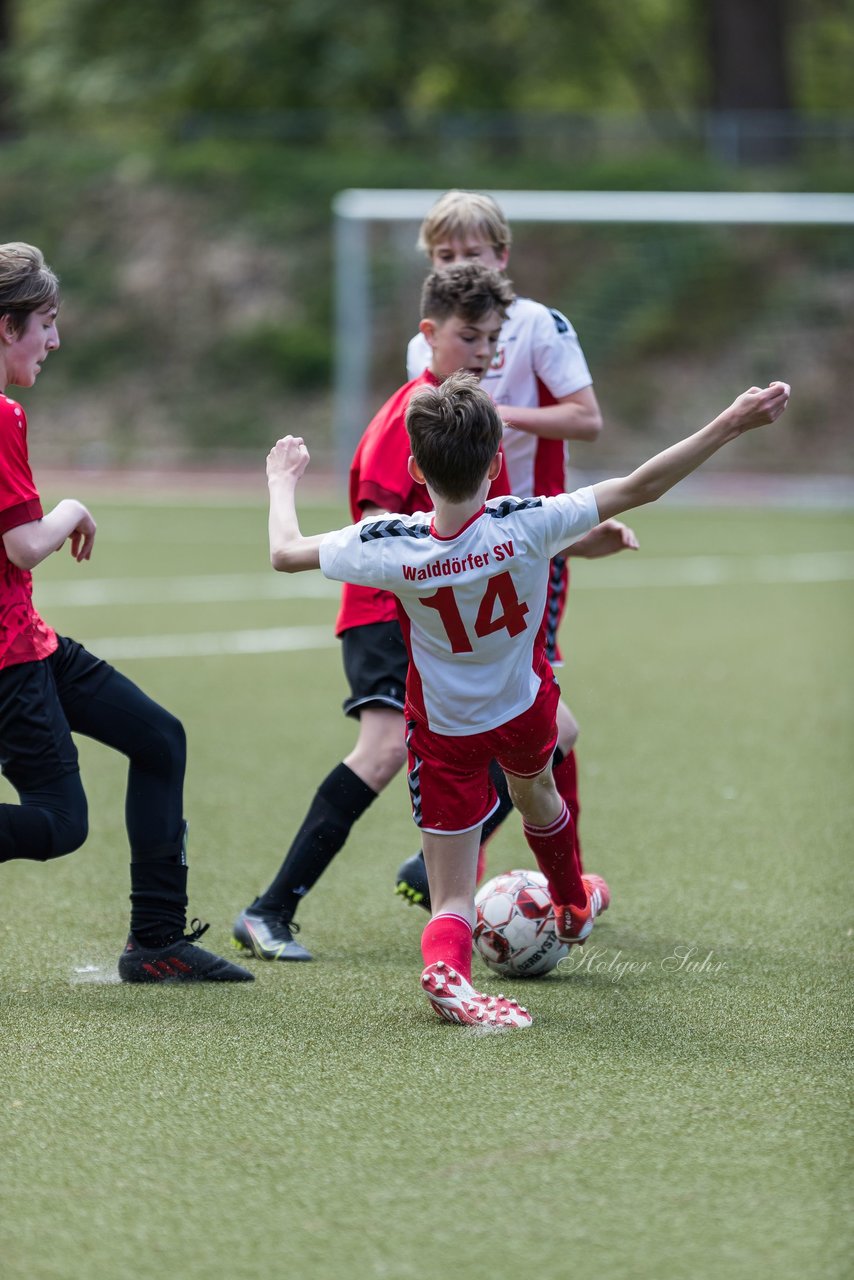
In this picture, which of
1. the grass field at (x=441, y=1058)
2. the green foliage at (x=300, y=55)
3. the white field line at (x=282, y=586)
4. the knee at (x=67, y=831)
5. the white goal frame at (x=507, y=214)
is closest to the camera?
the grass field at (x=441, y=1058)

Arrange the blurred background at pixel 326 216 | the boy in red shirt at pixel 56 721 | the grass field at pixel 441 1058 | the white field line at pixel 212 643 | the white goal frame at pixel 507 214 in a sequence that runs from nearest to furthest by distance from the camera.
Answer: the grass field at pixel 441 1058 → the boy in red shirt at pixel 56 721 → the white field line at pixel 212 643 → the white goal frame at pixel 507 214 → the blurred background at pixel 326 216

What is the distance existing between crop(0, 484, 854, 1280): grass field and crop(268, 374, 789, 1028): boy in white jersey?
35 cm

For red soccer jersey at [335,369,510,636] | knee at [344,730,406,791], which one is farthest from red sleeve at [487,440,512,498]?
knee at [344,730,406,791]

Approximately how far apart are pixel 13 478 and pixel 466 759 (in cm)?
126

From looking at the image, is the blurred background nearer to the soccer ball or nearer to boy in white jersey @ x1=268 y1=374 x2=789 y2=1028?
the soccer ball

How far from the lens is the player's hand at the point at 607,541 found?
15.5 ft

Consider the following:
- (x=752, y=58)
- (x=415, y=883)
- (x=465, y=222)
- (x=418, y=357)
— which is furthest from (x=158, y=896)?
(x=752, y=58)

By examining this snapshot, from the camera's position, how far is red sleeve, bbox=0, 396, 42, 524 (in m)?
4.04

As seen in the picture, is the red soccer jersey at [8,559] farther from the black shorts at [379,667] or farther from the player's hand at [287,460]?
the black shorts at [379,667]

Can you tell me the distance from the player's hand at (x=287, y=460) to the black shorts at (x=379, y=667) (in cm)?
68

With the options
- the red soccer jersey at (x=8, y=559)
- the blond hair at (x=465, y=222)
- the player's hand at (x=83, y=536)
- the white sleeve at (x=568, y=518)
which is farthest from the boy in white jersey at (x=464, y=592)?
the blond hair at (x=465, y=222)

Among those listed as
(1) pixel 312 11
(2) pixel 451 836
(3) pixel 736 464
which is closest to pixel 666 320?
(3) pixel 736 464

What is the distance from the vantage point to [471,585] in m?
3.99

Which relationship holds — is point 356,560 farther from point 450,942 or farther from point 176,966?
point 176,966
